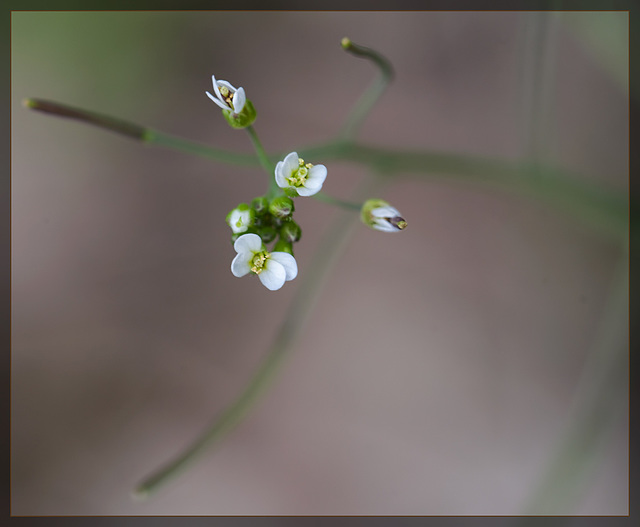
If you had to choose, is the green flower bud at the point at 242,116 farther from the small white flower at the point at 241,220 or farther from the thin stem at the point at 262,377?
the thin stem at the point at 262,377

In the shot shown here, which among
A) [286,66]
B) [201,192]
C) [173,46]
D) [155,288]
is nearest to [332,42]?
[286,66]

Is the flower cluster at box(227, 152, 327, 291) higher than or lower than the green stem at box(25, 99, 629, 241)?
lower

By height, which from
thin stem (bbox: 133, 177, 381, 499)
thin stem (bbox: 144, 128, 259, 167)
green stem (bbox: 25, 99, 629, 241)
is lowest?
thin stem (bbox: 133, 177, 381, 499)

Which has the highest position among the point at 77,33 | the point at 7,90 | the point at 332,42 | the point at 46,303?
the point at 332,42

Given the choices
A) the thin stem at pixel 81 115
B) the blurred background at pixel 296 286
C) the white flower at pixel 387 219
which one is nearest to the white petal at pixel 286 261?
the white flower at pixel 387 219

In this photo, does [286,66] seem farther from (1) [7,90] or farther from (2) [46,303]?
(2) [46,303]

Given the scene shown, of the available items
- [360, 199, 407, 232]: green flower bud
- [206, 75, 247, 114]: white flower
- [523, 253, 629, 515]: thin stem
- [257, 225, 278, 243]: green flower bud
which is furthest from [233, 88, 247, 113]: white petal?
[523, 253, 629, 515]: thin stem

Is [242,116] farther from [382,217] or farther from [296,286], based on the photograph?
[296,286]

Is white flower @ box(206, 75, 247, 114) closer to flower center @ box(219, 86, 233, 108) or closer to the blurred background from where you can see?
flower center @ box(219, 86, 233, 108)
